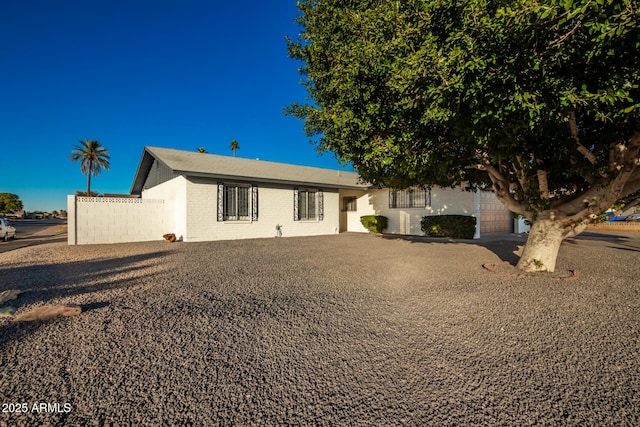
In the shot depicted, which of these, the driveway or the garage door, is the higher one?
the garage door

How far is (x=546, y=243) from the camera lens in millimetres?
6004

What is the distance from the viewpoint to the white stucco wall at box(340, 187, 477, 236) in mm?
13625

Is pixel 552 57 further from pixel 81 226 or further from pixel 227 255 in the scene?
pixel 81 226

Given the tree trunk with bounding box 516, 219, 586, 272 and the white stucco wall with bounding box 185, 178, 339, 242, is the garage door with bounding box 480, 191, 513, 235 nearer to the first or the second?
the white stucco wall with bounding box 185, 178, 339, 242

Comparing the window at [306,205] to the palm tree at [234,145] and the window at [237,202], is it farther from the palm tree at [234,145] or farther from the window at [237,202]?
the palm tree at [234,145]

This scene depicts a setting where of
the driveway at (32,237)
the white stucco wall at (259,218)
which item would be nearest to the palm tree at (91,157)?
the driveway at (32,237)

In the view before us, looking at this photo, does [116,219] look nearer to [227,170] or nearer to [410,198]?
[227,170]

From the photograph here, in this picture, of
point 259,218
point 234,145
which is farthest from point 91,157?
point 259,218

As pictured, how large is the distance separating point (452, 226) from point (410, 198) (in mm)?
2902

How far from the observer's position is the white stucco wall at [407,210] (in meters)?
13.6

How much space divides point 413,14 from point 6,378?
A: 20.3 feet

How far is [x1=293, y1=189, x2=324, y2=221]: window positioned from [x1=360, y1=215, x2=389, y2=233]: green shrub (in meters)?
3.07

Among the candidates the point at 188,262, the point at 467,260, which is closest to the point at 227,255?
the point at 188,262

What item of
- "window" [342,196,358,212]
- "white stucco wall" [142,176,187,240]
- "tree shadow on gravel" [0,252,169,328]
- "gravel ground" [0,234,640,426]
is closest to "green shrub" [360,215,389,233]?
"window" [342,196,358,212]
